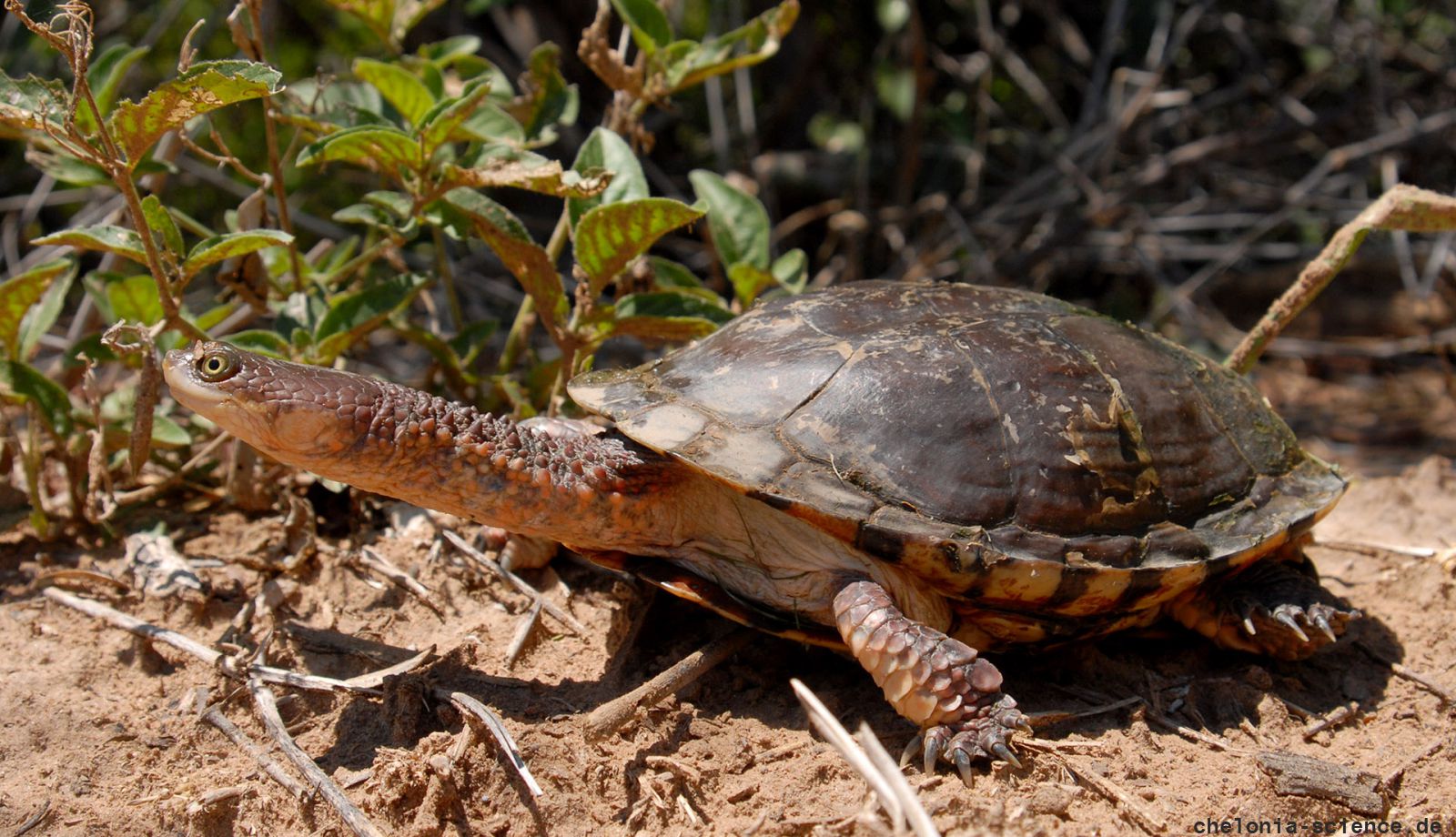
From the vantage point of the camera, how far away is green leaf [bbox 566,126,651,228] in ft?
8.50

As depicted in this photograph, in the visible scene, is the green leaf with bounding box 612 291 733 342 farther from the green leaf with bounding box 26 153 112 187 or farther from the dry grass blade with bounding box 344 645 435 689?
the green leaf with bounding box 26 153 112 187

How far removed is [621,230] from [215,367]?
947 millimetres

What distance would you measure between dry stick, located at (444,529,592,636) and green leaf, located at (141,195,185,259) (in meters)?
0.91

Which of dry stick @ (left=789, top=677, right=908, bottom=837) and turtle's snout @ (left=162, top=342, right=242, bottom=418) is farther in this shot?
turtle's snout @ (left=162, top=342, right=242, bottom=418)

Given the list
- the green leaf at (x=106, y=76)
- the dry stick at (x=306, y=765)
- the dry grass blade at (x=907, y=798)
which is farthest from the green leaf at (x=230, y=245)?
the dry grass blade at (x=907, y=798)

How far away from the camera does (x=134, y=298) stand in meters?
2.58

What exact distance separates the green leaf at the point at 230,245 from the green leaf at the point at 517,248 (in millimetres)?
403

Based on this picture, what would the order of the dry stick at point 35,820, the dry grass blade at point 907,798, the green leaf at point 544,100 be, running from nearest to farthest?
the dry grass blade at point 907,798 < the dry stick at point 35,820 < the green leaf at point 544,100

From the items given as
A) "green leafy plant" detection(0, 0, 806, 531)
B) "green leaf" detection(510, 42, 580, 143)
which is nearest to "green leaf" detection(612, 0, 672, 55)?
"green leafy plant" detection(0, 0, 806, 531)

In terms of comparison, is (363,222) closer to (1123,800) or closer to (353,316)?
(353,316)

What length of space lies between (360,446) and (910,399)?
1090 millimetres

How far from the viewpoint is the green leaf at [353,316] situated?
250cm

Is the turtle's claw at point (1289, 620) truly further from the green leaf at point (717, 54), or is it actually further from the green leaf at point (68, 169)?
the green leaf at point (68, 169)

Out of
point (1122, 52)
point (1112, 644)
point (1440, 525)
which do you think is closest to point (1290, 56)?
point (1122, 52)
